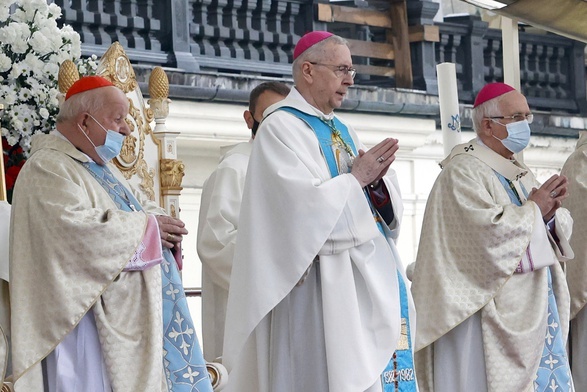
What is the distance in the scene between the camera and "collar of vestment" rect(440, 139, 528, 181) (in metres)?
7.19

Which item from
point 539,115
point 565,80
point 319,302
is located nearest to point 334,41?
point 319,302

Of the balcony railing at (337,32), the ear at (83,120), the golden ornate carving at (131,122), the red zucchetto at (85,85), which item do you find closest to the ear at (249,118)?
the golden ornate carving at (131,122)

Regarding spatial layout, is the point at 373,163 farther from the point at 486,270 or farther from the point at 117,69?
the point at 117,69

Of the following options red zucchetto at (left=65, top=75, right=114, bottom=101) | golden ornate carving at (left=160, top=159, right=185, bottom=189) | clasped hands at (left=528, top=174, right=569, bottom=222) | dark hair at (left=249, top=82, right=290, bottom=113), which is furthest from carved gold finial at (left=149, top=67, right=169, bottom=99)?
clasped hands at (left=528, top=174, right=569, bottom=222)

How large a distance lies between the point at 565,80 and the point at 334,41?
24.2 ft

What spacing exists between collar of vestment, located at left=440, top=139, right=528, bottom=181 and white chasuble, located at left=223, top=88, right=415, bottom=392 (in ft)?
4.71

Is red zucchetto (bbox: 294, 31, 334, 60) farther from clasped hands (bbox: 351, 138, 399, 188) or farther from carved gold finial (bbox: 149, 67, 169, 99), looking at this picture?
carved gold finial (bbox: 149, 67, 169, 99)

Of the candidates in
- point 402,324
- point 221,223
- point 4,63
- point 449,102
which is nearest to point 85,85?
point 4,63

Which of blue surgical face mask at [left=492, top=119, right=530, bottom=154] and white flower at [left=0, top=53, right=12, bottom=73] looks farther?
blue surgical face mask at [left=492, top=119, right=530, bottom=154]

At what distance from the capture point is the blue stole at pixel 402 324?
236 inches

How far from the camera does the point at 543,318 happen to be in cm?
705

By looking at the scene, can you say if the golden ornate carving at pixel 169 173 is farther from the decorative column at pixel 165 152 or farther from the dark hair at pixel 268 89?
the dark hair at pixel 268 89

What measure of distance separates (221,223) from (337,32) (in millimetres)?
4858

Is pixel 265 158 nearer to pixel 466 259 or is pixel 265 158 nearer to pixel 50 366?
pixel 50 366
